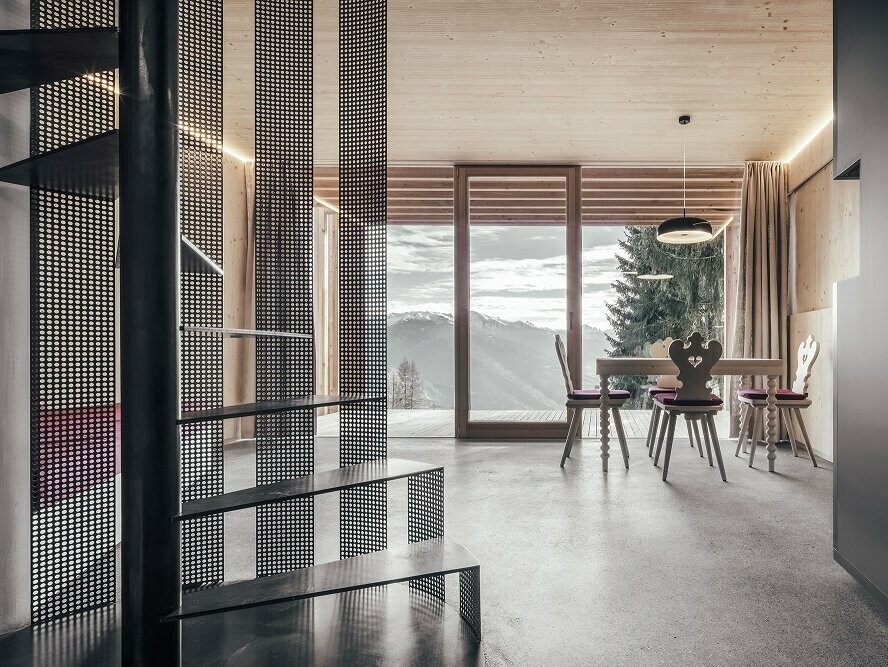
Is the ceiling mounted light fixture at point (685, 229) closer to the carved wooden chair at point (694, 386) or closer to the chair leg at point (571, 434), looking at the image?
the carved wooden chair at point (694, 386)

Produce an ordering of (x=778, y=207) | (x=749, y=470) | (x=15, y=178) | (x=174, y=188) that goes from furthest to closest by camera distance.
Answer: (x=778, y=207), (x=749, y=470), (x=15, y=178), (x=174, y=188)

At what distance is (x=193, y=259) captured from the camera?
1.75 metres

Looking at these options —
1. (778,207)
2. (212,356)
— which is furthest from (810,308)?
(212,356)

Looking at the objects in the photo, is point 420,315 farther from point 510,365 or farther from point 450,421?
point 510,365

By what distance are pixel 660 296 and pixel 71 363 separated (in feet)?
31.8

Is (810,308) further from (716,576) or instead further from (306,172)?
(306,172)

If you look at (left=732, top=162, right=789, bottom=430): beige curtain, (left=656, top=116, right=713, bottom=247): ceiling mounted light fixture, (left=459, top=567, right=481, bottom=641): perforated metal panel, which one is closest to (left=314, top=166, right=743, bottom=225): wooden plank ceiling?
(left=732, top=162, right=789, bottom=430): beige curtain

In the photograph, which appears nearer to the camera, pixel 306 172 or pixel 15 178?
pixel 15 178

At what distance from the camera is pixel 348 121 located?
2281 millimetres

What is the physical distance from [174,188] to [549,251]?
4.47m

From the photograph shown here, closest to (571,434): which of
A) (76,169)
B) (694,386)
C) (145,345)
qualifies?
(694,386)

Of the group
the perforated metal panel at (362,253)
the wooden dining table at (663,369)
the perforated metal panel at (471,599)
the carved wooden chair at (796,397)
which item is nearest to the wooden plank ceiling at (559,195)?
the wooden dining table at (663,369)

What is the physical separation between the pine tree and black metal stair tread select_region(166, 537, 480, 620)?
8422 millimetres

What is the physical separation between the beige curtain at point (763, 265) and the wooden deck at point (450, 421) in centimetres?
119
